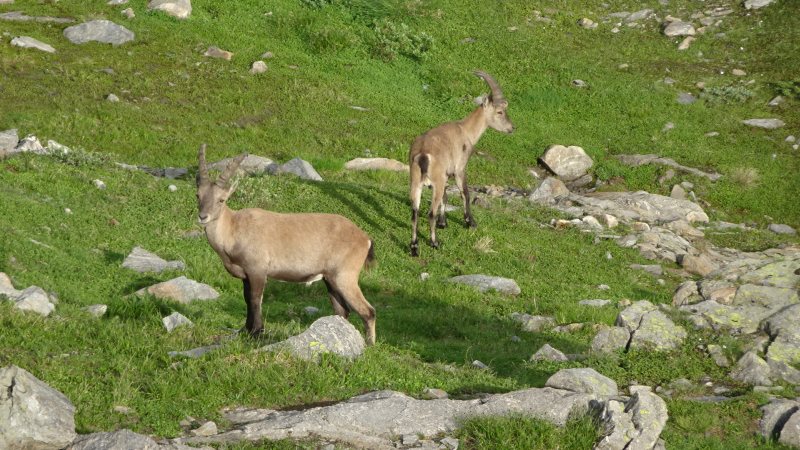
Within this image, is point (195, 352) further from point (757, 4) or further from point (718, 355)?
point (757, 4)

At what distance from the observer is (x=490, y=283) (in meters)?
16.8

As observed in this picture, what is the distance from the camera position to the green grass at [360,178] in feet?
33.0

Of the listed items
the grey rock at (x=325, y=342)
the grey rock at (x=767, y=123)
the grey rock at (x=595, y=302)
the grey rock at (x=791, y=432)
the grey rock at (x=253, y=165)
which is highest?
the grey rock at (x=791, y=432)

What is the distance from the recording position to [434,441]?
29.3ft

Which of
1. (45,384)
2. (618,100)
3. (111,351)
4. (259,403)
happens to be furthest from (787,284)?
(618,100)

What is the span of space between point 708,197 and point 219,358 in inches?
721

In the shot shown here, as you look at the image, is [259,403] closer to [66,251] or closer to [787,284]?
[66,251]

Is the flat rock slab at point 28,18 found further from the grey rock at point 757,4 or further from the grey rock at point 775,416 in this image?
the grey rock at point 775,416

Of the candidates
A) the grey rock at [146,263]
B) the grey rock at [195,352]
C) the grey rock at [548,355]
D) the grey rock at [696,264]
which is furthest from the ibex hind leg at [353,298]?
the grey rock at [696,264]

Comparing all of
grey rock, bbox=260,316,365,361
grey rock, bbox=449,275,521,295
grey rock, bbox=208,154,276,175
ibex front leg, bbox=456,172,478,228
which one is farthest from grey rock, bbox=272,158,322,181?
grey rock, bbox=260,316,365,361

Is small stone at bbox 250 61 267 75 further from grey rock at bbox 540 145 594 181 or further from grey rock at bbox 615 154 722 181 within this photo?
grey rock at bbox 615 154 722 181

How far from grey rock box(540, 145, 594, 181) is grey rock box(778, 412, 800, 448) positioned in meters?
17.1

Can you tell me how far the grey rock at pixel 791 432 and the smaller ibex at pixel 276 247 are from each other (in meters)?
5.01

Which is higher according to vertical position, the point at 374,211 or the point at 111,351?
the point at 111,351
